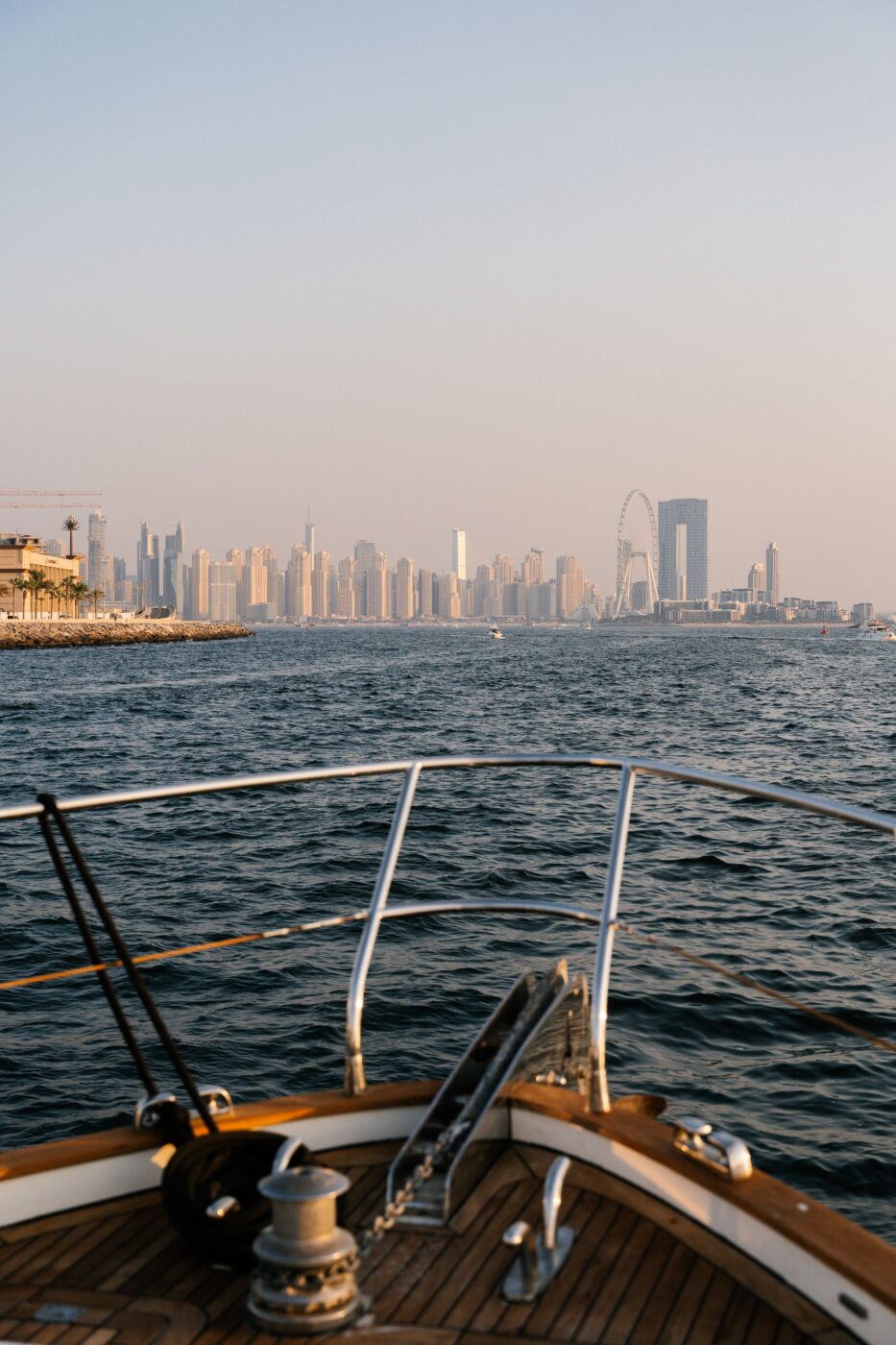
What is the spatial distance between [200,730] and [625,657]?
66095mm

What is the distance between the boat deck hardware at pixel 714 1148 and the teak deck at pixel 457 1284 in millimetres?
169

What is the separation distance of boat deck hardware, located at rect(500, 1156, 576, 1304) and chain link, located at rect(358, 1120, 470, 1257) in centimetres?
28

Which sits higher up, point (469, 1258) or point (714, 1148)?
point (714, 1148)

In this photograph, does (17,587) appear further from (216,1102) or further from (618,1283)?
(618,1283)

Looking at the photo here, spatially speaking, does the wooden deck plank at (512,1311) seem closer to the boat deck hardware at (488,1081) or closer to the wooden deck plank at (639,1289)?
the wooden deck plank at (639,1289)

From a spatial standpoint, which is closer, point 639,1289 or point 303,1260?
point 303,1260

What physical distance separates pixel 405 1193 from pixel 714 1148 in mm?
828

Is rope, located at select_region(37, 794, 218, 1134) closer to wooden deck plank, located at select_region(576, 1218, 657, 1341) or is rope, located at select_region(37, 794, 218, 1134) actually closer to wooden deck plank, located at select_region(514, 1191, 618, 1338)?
wooden deck plank, located at select_region(514, 1191, 618, 1338)

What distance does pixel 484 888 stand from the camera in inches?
625

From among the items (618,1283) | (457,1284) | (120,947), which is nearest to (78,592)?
(120,947)

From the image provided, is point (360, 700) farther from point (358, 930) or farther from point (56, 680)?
point (358, 930)

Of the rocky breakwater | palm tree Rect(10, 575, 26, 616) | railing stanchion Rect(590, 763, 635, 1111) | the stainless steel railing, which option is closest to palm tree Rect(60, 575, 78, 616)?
palm tree Rect(10, 575, 26, 616)

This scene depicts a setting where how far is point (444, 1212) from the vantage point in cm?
316

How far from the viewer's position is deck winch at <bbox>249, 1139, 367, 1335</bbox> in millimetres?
2646
